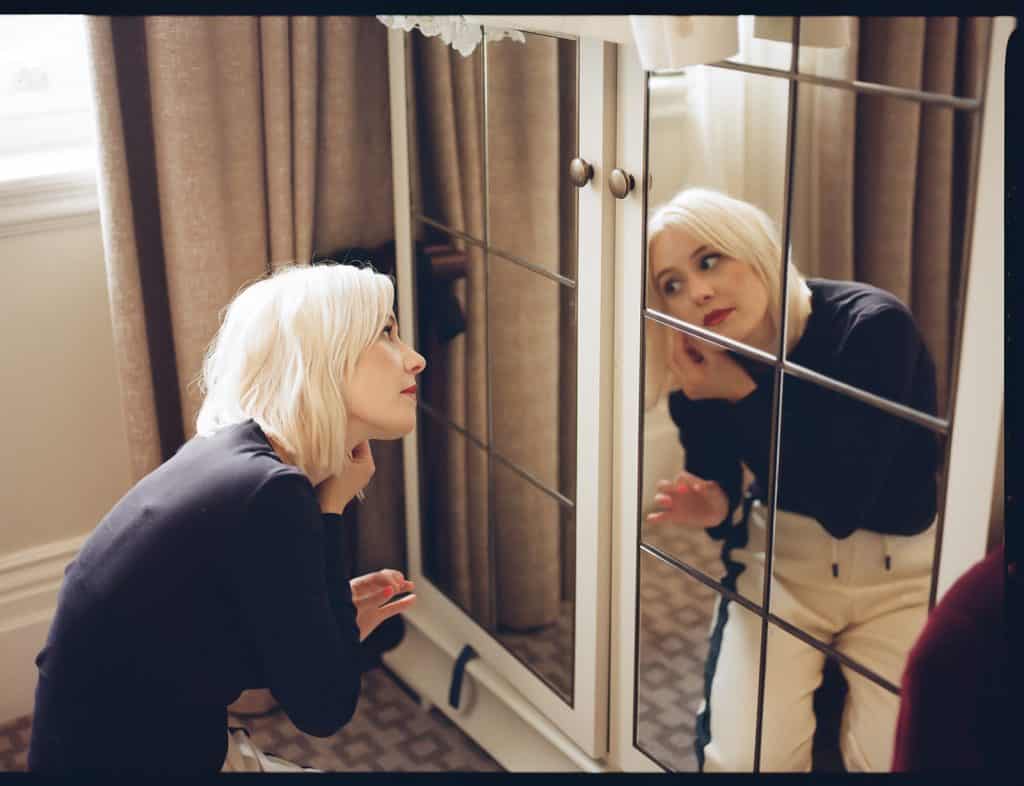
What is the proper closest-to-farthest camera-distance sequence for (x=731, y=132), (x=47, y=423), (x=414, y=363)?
1. (x=731, y=132)
2. (x=414, y=363)
3. (x=47, y=423)

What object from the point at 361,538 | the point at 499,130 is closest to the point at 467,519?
the point at 361,538

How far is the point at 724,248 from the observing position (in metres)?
1.56

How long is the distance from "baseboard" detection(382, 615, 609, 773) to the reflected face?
758 mm

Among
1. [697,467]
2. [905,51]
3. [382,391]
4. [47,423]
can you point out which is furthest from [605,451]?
[47,423]

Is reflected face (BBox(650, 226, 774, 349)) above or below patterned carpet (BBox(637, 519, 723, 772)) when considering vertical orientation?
above

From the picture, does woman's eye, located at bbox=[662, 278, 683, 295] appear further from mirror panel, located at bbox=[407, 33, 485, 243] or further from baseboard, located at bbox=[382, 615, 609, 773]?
baseboard, located at bbox=[382, 615, 609, 773]

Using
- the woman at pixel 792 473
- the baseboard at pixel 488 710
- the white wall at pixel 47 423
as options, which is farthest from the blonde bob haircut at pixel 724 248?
the white wall at pixel 47 423

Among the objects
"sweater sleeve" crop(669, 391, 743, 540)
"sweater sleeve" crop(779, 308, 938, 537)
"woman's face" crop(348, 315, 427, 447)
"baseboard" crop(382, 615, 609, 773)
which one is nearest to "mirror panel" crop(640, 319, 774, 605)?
"sweater sleeve" crop(669, 391, 743, 540)

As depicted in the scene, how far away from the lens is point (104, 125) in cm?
191

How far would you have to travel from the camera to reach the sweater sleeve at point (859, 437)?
1346mm

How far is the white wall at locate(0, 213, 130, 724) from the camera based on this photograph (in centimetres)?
206

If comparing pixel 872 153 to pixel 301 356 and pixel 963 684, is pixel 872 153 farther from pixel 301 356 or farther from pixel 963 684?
pixel 301 356

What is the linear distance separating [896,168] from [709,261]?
31 centimetres
